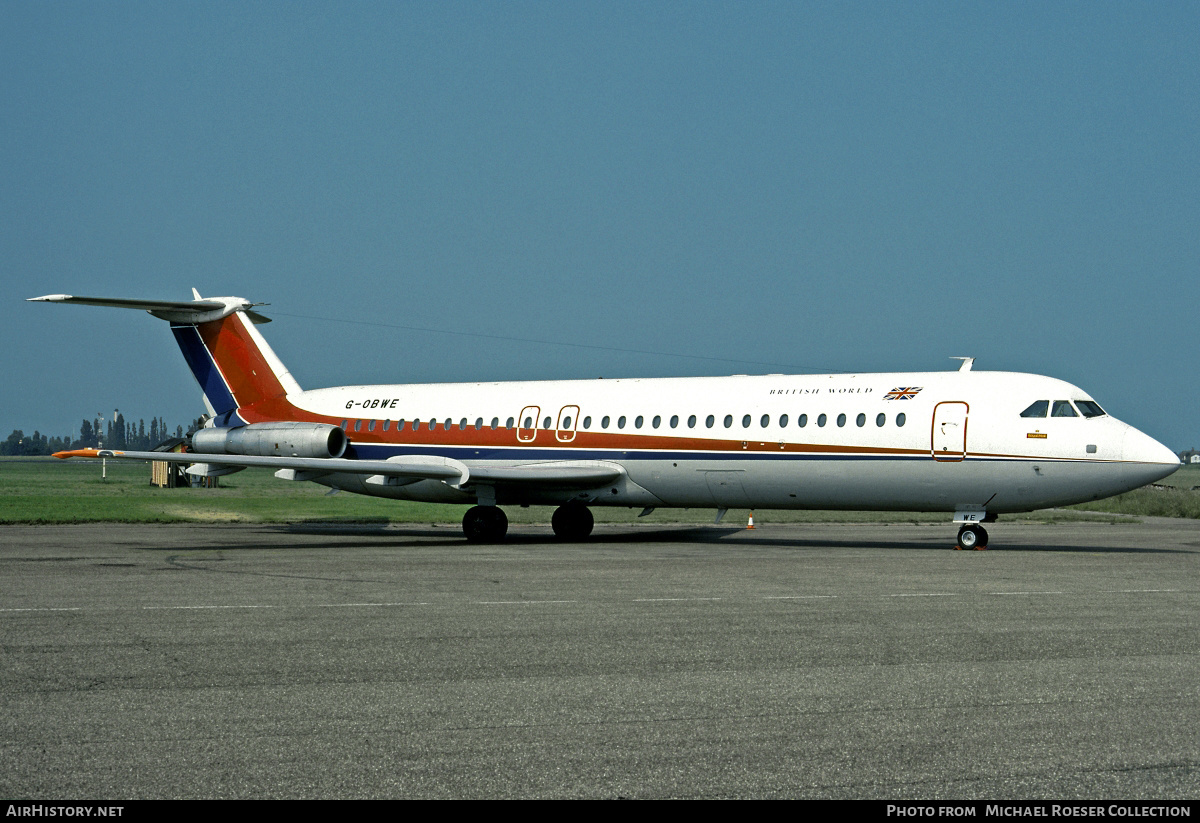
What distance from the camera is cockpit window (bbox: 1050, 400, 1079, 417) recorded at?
2044 cm

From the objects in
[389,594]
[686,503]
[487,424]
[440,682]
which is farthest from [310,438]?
[440,682]

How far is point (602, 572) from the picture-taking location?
54.6 ft

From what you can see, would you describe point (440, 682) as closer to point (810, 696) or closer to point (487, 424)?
point (810, 696)

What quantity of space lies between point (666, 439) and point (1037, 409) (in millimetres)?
7065

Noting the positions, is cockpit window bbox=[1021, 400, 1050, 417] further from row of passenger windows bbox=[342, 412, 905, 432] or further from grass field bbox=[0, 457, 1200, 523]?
grass field bbox=[0, 457, 1200, 523]

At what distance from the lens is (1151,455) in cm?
1967

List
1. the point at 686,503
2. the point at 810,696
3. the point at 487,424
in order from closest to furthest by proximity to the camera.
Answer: the point at 810,696, the point at 686,503, the point at 487,424

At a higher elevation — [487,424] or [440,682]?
[487,424]

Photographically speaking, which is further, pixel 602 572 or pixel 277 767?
Answer: pixel 602 572

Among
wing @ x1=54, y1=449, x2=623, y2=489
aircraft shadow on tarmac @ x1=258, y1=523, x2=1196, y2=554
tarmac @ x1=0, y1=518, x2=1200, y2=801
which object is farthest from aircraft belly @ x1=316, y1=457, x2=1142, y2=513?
tarmac @ x1=0, y1=518, x2=1200, y2=801

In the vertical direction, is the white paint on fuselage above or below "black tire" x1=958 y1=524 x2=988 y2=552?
above

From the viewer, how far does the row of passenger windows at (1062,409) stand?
2045 centimetres

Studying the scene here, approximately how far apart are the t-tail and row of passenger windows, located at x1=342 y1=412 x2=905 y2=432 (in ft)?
7.70
